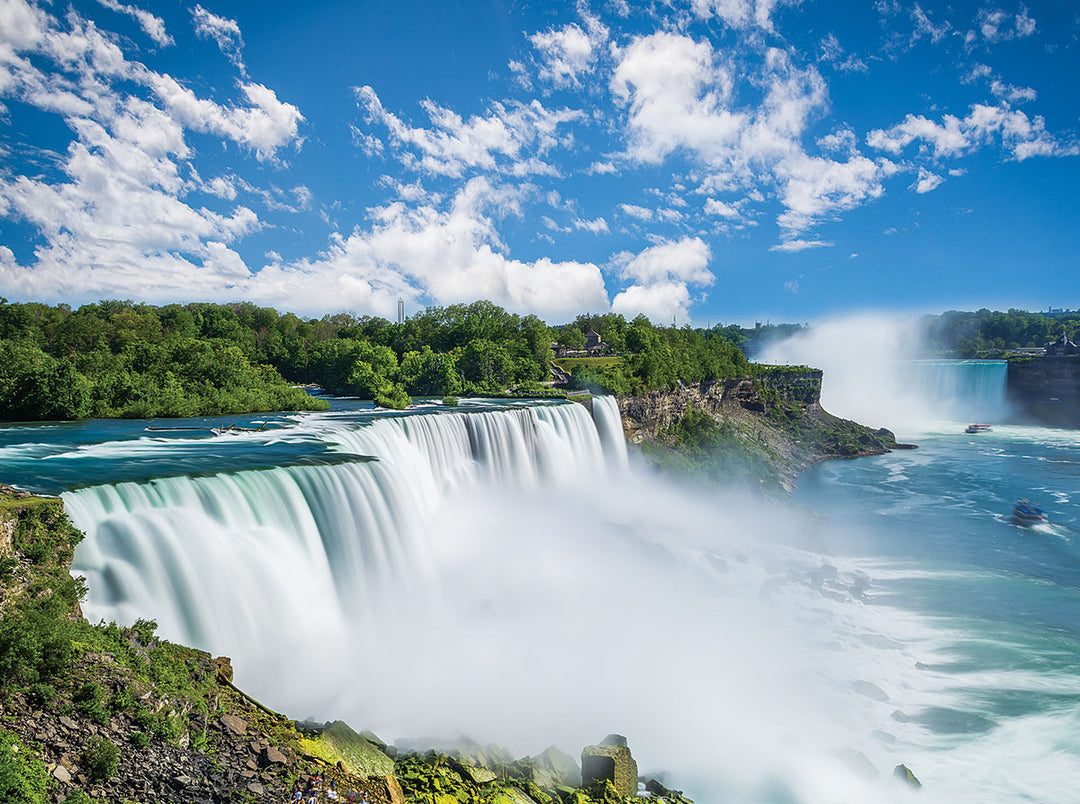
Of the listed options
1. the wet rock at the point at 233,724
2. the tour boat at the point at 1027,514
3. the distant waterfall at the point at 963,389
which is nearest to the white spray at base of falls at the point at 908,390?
the distant waterfall at the point at 963,389

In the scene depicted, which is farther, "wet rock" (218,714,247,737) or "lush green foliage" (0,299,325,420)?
"lush green foliage" (0,299,325,420)

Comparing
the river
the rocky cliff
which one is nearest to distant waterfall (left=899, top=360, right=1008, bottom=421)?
the river

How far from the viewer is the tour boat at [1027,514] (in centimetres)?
3139

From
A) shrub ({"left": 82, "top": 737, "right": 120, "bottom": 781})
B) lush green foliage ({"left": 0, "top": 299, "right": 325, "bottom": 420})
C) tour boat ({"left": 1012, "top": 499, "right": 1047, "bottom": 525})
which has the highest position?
lush green foliage ({"left": 0, "top": 299, "right": 325, "bottom": 420})

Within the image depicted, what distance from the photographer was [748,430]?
2083 inches

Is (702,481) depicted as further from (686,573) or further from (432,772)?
(432,772)

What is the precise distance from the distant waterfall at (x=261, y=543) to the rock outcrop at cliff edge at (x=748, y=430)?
24.3m

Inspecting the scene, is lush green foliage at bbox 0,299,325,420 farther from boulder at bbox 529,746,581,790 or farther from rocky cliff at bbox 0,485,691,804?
boulder at bbox 529,746,581,790

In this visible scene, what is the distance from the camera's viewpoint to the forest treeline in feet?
85.4

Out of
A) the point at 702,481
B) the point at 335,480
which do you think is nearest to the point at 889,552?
the point at 702,481

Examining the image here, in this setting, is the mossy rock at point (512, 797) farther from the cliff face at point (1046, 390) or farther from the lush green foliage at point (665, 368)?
the cliff face at point (1046, 390)

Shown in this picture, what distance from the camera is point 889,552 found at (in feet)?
90.8

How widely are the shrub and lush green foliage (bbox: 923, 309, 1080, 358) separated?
466ft

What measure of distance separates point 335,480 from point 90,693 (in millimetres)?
9033
